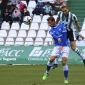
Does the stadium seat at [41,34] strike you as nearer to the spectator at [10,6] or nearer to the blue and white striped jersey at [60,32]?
the spectator at [10,6]

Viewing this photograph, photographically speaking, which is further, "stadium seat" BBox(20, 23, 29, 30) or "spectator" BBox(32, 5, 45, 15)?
"spectator" BBox(32, 5, 45, 15)

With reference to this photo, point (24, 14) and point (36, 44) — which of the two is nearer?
point (36, 44)

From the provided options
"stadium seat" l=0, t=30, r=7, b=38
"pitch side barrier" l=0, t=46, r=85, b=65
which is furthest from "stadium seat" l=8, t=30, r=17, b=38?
"pitch side barrier" l=0, t=46, r=85, b=65

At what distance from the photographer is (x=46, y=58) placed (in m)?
25.5

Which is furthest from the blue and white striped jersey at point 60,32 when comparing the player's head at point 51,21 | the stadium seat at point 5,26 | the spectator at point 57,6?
the stadium seat at point 5,26

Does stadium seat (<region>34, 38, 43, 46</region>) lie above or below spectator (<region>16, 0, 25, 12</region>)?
below

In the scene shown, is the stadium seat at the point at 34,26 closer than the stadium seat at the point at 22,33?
No

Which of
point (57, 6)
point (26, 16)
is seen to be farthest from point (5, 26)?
point (57, 6)

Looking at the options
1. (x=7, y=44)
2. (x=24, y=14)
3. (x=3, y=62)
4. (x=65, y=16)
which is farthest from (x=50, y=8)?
(x=65, y=16)

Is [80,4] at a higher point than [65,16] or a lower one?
lower

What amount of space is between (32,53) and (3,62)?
1.59m

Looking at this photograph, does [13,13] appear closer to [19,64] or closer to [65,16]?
[19,64]

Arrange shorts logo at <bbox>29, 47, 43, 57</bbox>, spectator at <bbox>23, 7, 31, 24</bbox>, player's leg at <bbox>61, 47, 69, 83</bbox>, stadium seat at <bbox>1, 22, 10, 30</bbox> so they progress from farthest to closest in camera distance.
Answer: stadium seat at <bbox>1, 22, 10, 30</bbox> < spectator at <bbox>23, 7, 31, 24</bbox> < shorts logo at <bbox>29, 47, 43, 57</bbox> < player's leg at <bbox>61, 47, 69, 83</bbox>

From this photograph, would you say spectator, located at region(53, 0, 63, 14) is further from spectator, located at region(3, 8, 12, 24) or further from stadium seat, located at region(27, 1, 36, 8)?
spectator, located at region(3, 8, 12, 24)
